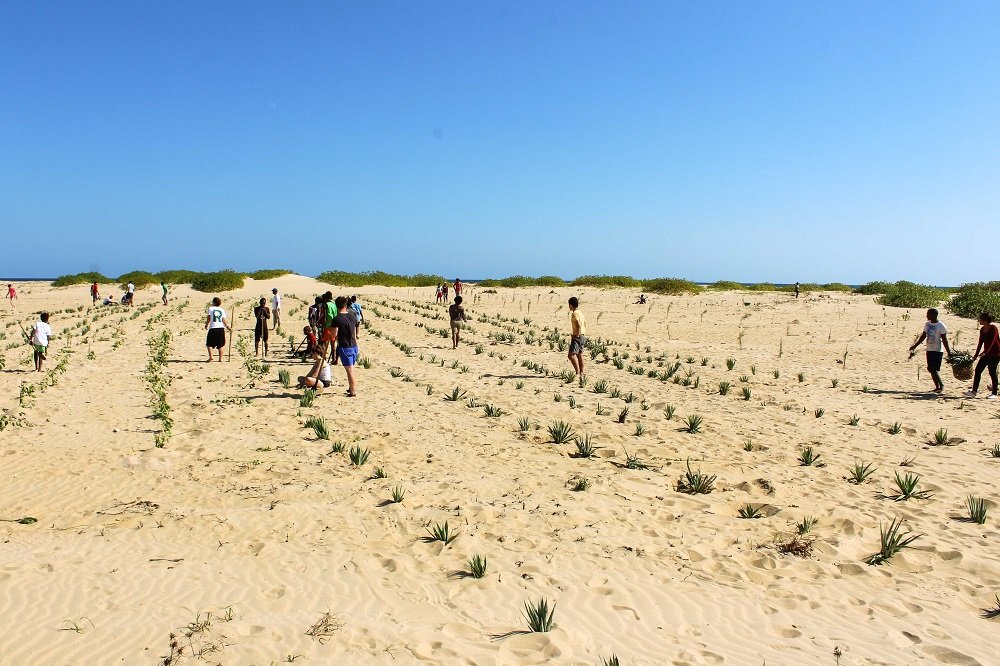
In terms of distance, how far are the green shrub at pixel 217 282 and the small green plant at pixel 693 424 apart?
39.9 metres

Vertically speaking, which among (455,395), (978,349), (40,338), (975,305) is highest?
(975,305)

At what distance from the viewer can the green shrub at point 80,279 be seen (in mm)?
48688

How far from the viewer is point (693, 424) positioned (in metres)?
9.66

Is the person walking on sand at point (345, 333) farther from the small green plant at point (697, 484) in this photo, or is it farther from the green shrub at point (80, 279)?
the green shrub at point (80, 279)

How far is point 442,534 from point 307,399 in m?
5.91

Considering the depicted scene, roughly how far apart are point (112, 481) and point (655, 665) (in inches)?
261

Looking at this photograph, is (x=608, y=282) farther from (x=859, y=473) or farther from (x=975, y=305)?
(x=859, y=473)

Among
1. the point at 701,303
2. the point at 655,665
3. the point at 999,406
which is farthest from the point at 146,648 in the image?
the point at 701,303

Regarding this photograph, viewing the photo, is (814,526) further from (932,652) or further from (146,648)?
(146,648)

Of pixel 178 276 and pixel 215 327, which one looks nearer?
pixel 215 327

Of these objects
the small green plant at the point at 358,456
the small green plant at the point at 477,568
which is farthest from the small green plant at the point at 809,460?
the small green plant at the point at 358,456

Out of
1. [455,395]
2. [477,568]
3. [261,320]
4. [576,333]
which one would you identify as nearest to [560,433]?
[455,395]

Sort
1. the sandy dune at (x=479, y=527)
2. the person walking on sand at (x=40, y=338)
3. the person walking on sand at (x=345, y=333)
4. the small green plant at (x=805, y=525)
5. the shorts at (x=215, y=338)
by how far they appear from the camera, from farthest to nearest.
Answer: the shorts at (x=215, y=338) → the person walking on sand at (x=40, y=338) → the person walking on sand at (x=345, y=333) → the small green plant at (x=805, y=525) → the sandy dune at (x=479, y=527)

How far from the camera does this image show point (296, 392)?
462 inches
